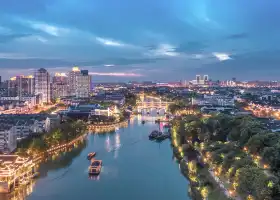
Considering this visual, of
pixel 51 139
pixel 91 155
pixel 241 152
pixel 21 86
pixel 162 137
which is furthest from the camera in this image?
pixel 21 86

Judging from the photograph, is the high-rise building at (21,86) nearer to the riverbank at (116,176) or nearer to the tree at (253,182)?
the riverbank at (116,176)

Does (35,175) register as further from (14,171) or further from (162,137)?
(162,137)

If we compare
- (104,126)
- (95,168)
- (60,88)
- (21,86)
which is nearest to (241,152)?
(95,168)

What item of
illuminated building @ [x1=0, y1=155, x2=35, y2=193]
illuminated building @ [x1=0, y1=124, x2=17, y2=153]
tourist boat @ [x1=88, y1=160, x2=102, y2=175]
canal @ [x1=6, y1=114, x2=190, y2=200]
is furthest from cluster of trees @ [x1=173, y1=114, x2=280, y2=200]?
illuminated building @ [x1=0, y1=124, x2=17, y2=153]

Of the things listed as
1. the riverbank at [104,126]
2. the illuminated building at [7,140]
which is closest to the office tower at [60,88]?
the riverbank at [104,126]

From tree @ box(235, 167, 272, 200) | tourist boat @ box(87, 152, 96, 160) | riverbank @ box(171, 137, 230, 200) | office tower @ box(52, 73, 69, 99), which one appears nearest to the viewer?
tree @ box(235, 167, 272, 200)

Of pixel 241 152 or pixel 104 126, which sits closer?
pixel 241 152

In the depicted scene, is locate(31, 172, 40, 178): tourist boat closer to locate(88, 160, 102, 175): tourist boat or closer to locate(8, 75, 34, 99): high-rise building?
locate(88, 160, 102, 175): tourist boat
